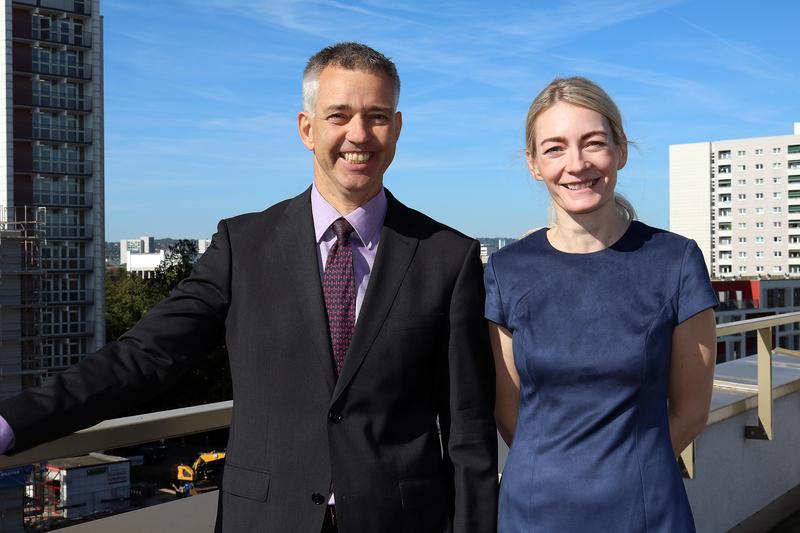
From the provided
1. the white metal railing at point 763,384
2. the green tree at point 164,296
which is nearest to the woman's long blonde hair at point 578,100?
the white metal railing at point 763,384

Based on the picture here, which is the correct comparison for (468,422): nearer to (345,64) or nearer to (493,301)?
(493,301)

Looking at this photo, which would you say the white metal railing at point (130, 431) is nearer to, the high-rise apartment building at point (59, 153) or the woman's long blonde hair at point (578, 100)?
the woman's long blonde hair at point (578, 100)

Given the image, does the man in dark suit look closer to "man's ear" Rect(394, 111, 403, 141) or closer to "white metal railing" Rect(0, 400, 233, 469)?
"man's ear" Rect(394, 111, 403, 141)

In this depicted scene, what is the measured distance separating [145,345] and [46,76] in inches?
2121

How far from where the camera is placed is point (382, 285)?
1.86 meters

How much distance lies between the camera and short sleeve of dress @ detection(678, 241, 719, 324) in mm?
1862

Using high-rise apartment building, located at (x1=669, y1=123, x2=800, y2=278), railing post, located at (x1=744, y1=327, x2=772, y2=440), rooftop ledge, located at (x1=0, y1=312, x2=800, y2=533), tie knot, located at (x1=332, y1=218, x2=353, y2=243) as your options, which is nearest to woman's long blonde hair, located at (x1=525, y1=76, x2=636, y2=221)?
tie knot, located at (x1=332, y1=218, x2=353, y2=243)

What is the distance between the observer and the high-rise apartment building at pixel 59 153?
163 ft

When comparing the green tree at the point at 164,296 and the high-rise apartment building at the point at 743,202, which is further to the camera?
the high-rise apartment building at the point at 743,202

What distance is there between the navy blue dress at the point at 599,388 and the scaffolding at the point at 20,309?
42.8m

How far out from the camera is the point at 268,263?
1.90 meters

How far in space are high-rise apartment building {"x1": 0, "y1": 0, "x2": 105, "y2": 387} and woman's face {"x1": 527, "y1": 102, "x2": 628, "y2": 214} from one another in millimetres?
49116

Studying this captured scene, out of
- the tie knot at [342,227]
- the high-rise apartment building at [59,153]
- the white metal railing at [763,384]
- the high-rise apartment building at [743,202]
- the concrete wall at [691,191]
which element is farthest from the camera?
the concrete wall at [691,191]

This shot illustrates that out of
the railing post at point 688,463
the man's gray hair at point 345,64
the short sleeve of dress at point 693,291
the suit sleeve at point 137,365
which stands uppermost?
the man's gray hair at point 345,64
